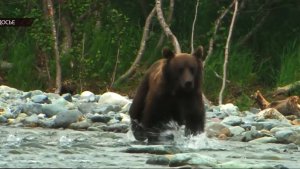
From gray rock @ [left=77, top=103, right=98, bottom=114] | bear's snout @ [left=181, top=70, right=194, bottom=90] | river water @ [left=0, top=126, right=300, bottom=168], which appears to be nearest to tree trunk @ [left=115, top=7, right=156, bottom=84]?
gray rock @ [left=77, top=103, right=98, bottom=114]

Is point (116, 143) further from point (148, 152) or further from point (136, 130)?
point (148, 152)

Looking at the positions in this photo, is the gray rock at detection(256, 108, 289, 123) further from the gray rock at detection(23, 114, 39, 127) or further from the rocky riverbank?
the gray rock at detection(23, 114, 39, 127)

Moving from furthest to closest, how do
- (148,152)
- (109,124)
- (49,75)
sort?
1. (49,75)
2. (109,124)
3. (148,152)

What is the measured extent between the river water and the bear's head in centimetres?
46

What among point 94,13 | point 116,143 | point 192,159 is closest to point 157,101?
point 116,143

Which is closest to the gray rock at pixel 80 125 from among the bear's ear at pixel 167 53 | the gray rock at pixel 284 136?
the bear's ear at pixel 167 53

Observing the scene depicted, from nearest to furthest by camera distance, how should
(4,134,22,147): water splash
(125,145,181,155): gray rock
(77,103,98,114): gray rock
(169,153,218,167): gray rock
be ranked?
(169,153,218,167): gray rock
(125,145,181,155): gray rock
(4,134,22,147): water splash
(77,103,98,114): gray rock

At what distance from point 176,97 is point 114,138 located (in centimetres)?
98

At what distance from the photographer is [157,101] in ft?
23.5

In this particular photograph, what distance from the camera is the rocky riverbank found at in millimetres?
5664

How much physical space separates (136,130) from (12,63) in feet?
21.9

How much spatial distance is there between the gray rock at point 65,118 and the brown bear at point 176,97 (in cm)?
181

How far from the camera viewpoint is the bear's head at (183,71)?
274 inches

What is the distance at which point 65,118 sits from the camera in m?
9.02
